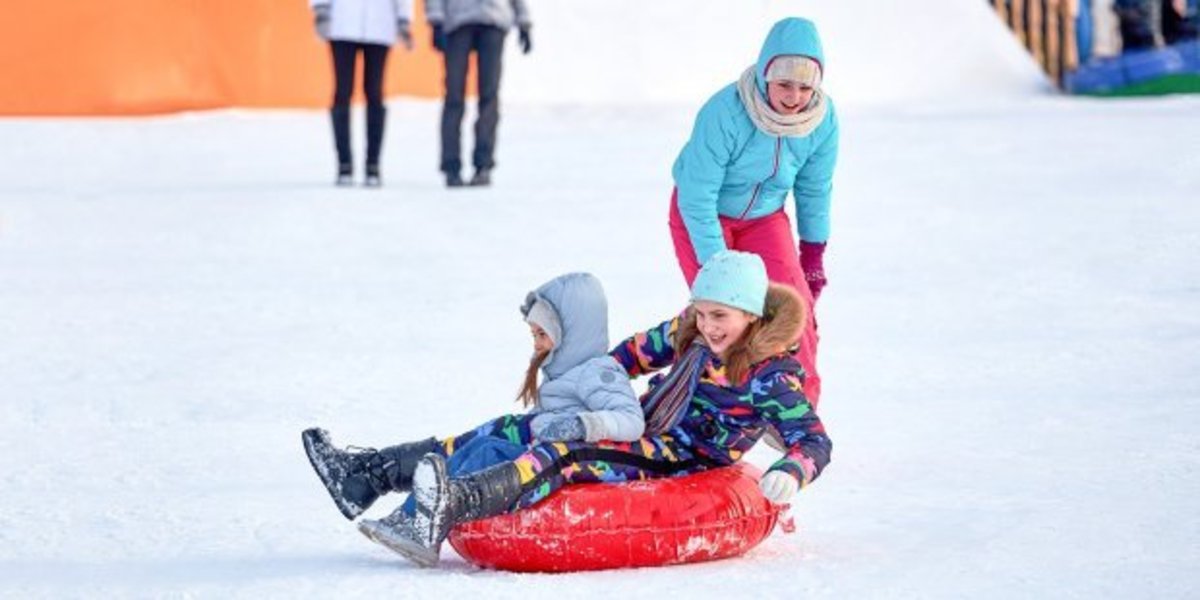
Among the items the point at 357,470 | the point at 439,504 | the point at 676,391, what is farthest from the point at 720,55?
the point at 439,504

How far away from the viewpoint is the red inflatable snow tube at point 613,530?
17.0 ft

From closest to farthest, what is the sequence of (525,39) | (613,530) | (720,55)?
(613,530), (525,39), (720,55)

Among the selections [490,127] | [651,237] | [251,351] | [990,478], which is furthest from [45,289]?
[990,478]

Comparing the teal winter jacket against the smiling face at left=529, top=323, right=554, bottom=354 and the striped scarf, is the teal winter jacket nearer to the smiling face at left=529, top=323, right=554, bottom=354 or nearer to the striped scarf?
the striped scarf

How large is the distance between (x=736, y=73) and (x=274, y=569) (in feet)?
46.6

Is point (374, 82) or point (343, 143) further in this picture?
point (343, 143)

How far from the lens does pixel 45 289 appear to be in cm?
970

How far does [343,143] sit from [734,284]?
752cm

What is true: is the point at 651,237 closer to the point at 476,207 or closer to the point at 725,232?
the point at 476,207

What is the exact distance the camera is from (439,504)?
500 centimetres

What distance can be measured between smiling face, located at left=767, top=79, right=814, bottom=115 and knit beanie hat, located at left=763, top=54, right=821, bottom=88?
0.01 meters

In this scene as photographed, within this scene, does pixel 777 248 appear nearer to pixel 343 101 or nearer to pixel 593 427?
pixel 593 427

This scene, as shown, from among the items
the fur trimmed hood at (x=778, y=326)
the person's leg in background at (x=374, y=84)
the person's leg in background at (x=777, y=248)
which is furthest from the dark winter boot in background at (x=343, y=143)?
the fur trimmed hood at (x=778, y=326)

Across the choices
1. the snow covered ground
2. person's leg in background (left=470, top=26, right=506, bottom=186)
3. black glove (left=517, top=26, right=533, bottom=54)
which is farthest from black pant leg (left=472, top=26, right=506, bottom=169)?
the snow covered ground
